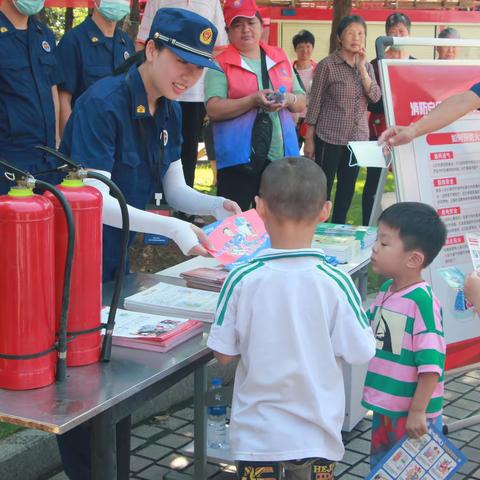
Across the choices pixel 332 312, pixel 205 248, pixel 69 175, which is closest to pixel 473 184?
pixel 205 248

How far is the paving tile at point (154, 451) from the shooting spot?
11.7 ft

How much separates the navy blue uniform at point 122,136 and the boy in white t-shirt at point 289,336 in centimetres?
76

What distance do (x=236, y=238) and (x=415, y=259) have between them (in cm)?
63

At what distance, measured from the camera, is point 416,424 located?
261 cm

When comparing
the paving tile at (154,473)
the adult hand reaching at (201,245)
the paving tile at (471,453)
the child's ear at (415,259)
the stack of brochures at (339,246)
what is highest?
the adult hand reaching at (201,245)

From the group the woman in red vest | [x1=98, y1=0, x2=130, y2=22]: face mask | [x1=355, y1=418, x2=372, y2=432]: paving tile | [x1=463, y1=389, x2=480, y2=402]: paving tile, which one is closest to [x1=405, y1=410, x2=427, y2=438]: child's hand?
[x1=355, y1=418, x2=372, y2=432]: paving tile

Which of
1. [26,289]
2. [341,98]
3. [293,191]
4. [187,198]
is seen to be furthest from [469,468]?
[341,98]

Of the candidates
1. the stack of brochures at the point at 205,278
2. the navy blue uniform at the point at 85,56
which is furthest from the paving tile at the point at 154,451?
the navy blue uniform at the point at 85,56

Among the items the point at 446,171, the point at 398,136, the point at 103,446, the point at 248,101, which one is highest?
the point at 248,101

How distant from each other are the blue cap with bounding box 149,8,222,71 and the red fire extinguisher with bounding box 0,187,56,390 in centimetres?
89

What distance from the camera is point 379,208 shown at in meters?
3.91

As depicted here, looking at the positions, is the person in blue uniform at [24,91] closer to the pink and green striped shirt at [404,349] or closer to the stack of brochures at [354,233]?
the stack of brochures at [354,233]

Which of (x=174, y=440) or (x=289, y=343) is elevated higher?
(x=289, y=343)

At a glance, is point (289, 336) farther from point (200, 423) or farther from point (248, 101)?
point (248, 101)
